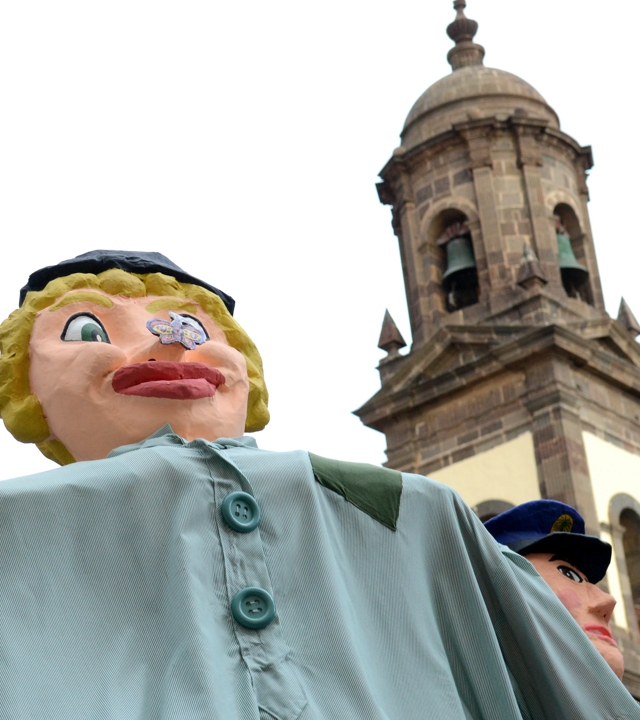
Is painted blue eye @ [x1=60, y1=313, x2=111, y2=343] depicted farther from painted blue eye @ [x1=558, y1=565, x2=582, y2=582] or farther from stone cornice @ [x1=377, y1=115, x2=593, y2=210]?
stone cornice @ [x1=377, y1=115, x2=593, y2=210]

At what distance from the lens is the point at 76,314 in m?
4.80

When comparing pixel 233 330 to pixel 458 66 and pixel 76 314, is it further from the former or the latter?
pixel 458 66

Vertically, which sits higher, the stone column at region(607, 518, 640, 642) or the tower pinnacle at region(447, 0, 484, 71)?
the tower pinnacle at region(447, 0, 484, 71)

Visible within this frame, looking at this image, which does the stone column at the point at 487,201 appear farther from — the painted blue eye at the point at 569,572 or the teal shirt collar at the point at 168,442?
the teal shirt collar at the point at 168,442

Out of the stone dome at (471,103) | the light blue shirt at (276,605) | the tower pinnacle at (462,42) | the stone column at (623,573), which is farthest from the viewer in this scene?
the tower pinnacle at (462,42)

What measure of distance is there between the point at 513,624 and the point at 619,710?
0.30m

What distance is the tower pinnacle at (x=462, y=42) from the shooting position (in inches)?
1045

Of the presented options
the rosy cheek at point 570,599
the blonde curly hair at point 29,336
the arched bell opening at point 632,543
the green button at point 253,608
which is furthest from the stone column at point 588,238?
the green button at point 253,608

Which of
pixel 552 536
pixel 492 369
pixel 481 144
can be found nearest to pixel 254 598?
pixel 552 536

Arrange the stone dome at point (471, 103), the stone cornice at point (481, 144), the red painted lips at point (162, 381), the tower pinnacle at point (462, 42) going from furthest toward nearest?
the tower pinnacle at point (462, 42)
the stone dome at point (471, 103)
the stone cornice at point (481, 144)
the red painted lips at point (162, 381)

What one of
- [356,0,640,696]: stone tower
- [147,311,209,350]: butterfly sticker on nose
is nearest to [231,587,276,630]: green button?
[147,311,209,350]: butterfly sticker on nose

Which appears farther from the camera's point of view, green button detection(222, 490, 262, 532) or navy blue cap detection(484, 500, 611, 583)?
navy blue cap detection(484, 500, 611, 583)

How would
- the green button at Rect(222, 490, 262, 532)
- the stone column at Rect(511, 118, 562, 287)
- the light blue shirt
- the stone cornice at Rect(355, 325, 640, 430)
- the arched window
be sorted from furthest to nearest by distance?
1. the stone column at Rect(511, 118, 562, 287)
2. the stone cornice at Rect(355, 325, 640, 430)
3. the arched window
4. the green button at Rect(222, 490, 262, 532)
5. the light blue shirt

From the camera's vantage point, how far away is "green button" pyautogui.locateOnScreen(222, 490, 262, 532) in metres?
4.06
